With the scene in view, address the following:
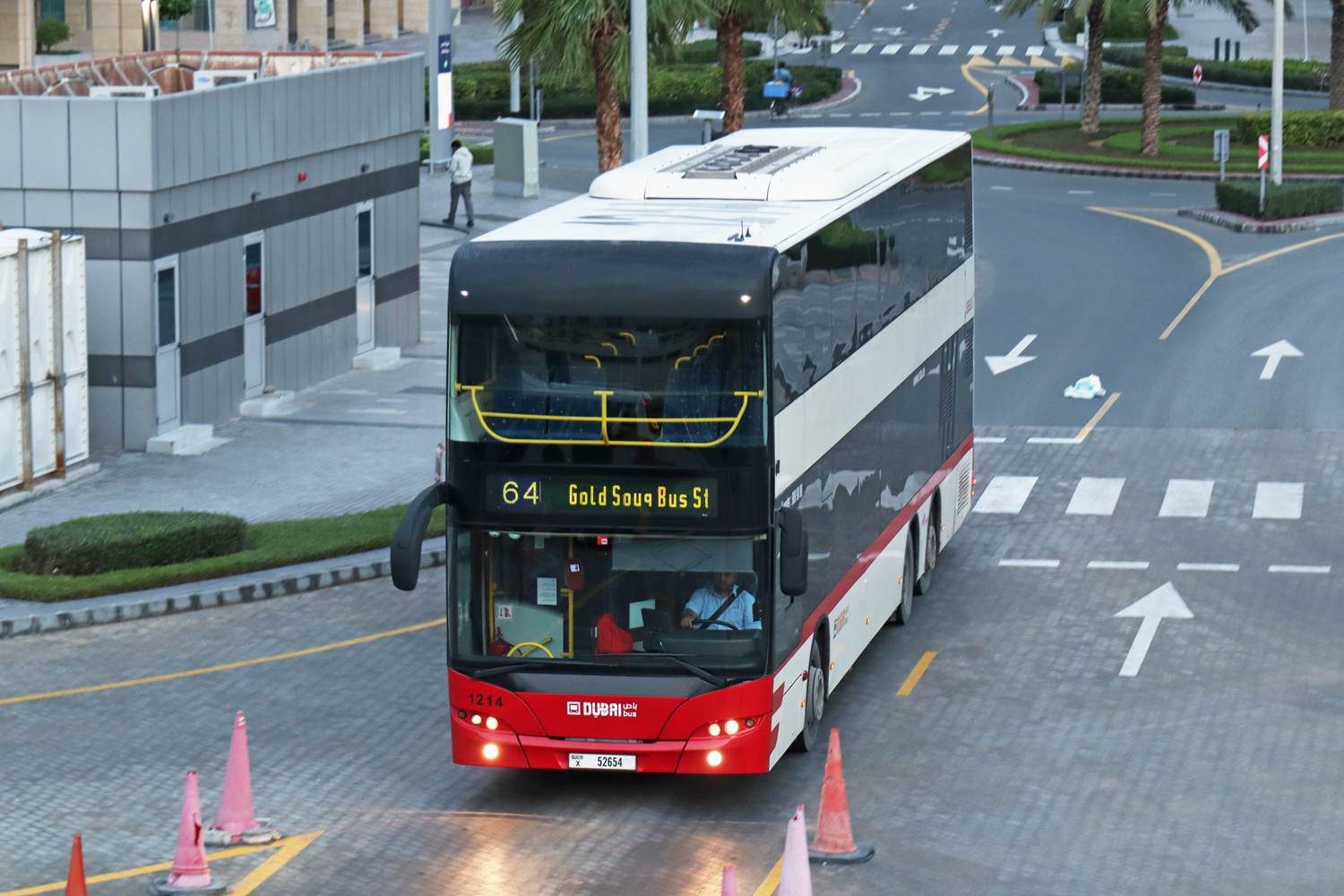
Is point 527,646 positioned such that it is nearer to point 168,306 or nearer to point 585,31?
point 168,306

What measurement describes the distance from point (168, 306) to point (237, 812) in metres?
13.4

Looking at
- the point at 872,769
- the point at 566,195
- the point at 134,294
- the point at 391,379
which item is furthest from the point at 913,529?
the point at 566,195

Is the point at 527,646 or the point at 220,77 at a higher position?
the point at 220,77

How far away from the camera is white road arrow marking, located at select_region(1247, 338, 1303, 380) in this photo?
31656 mm

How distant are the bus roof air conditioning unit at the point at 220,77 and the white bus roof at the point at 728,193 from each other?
46.1 feet

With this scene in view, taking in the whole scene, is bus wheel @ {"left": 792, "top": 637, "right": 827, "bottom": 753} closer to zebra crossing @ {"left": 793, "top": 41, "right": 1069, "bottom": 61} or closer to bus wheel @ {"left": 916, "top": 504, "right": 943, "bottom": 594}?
bus wheel @ {"left": 916, "top": 504, "right": 943, "bottom": 594}

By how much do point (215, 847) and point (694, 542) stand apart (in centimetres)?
367

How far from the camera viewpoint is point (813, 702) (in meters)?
15.6

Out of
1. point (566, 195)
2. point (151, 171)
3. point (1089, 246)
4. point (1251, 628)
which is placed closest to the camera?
point (1251, 628)

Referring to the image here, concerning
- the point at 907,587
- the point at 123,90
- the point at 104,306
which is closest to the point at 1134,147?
the point at 123,90

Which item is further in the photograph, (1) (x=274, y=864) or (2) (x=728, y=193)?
(2) (x=728, y=193)

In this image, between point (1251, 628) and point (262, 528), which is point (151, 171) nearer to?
point (262, 528)

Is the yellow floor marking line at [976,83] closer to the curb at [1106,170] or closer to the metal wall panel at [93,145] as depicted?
the curb at [1106,170]

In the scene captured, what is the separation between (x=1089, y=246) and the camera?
141 feet
